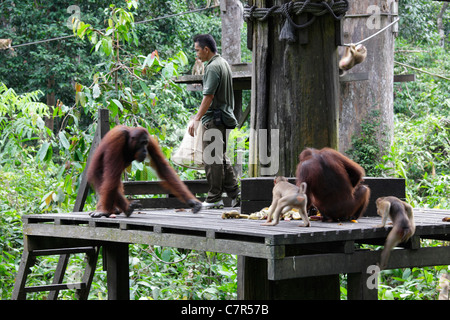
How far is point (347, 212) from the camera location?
169 inches

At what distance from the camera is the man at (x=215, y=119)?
18.4 ft

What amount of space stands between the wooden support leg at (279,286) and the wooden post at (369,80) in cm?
309

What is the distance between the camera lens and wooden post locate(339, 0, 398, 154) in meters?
7.59

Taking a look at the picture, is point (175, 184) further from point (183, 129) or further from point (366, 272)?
point (183, 129)

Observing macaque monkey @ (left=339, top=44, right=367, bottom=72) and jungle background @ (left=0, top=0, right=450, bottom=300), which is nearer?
jungle background @ (left=0, top=0, right=450, bottom=300)

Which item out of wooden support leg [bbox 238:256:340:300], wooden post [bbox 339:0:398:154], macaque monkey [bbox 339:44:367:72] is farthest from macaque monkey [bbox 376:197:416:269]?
wooden post [bbox 339:0:398:154]

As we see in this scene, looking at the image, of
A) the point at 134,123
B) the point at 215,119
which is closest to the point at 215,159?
the point at 215,119

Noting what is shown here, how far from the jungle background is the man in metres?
0.82

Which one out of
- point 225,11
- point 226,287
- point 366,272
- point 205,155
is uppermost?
point 225,11

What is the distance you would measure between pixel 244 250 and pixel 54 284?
266 cm

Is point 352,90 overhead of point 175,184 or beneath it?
overhead

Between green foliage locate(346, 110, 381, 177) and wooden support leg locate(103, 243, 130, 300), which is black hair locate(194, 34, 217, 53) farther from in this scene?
green foliage locate(346, 110, 381, 177)

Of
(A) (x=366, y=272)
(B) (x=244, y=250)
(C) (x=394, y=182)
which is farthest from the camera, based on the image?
(C) (x=394, y=182)
